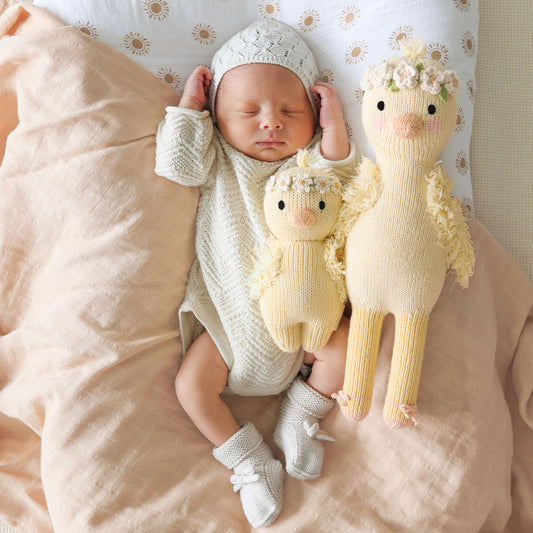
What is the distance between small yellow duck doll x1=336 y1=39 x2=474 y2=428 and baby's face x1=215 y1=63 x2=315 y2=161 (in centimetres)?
22

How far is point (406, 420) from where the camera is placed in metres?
0.99

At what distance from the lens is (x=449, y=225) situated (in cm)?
94

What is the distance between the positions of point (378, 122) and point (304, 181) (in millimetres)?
165

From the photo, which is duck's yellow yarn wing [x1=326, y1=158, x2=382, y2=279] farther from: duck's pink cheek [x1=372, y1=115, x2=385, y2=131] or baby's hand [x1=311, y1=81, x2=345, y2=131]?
baby's hand [x1=311, y1=81, x2=345, y2=131]

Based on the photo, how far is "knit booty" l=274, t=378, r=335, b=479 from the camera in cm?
107

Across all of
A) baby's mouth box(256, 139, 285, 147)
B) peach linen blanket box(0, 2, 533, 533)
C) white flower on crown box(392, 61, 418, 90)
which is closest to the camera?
white flower on crown box(392, 61, 418, 90)

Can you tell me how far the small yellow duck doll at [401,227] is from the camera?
0.92 metres

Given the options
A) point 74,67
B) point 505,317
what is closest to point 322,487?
point 505,317

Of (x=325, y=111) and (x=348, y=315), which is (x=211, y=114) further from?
(x=348, y=315)

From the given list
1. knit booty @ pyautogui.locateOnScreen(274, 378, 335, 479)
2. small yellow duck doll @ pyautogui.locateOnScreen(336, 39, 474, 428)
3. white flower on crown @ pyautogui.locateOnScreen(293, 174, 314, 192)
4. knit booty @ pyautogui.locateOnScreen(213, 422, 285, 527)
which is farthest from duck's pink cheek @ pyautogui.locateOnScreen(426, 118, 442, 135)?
knit booty @ pyautogui.locateOnScreen(213, 422, 285, 527)

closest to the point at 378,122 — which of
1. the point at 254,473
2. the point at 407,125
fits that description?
the point at 407,125

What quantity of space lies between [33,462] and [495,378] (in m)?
1.03

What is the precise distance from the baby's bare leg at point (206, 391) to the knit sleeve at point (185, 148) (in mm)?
354

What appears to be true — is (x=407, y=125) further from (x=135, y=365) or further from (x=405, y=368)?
(x=135, y=365)
